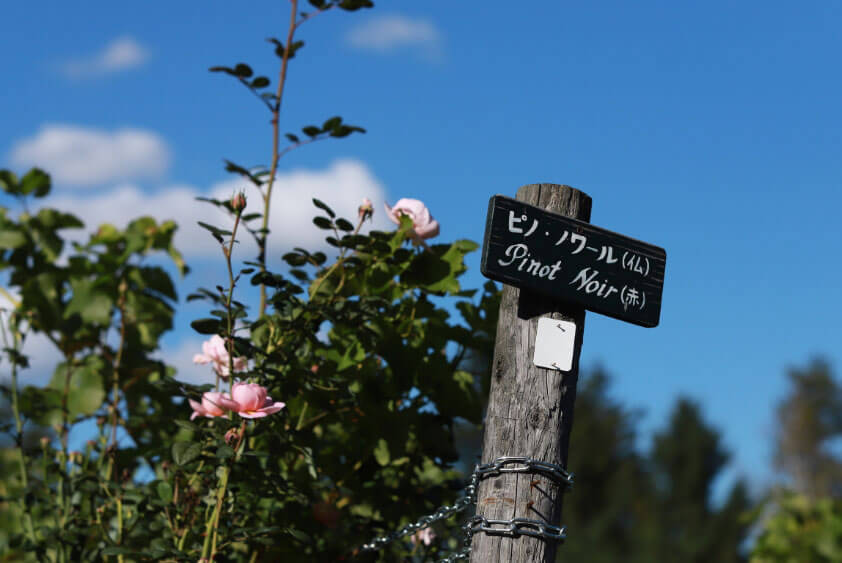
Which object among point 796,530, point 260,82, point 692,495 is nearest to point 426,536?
point 260,82

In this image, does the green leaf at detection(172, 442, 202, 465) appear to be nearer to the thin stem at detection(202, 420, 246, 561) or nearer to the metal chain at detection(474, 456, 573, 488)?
the thin stem at detection(202, 420, 246, 561)

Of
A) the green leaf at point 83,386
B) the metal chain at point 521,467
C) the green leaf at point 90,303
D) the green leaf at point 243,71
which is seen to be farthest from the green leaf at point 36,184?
the metal chain at point 521,467

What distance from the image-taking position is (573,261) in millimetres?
1806

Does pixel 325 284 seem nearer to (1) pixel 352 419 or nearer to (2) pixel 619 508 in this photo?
(1) pixel 352 419

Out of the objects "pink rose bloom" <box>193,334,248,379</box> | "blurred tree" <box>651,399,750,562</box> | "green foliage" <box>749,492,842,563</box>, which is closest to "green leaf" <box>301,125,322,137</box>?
"pink rose bloom" <box>193,334,248,379</box>

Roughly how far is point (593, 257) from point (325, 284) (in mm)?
867

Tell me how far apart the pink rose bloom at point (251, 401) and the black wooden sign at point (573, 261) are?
58 cm

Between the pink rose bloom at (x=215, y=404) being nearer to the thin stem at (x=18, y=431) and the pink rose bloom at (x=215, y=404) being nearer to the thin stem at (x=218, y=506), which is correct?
the thin stem at (x=218, y=506)

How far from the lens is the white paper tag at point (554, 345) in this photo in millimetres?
1769

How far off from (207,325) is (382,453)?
0.69 m

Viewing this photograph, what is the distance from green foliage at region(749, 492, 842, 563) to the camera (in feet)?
18.3

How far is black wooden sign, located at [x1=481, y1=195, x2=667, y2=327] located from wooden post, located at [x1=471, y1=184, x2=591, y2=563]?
1.9 inches

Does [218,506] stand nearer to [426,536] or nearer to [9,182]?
[426,536]

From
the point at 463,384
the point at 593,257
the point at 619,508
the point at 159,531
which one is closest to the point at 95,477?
the point at 159,531
